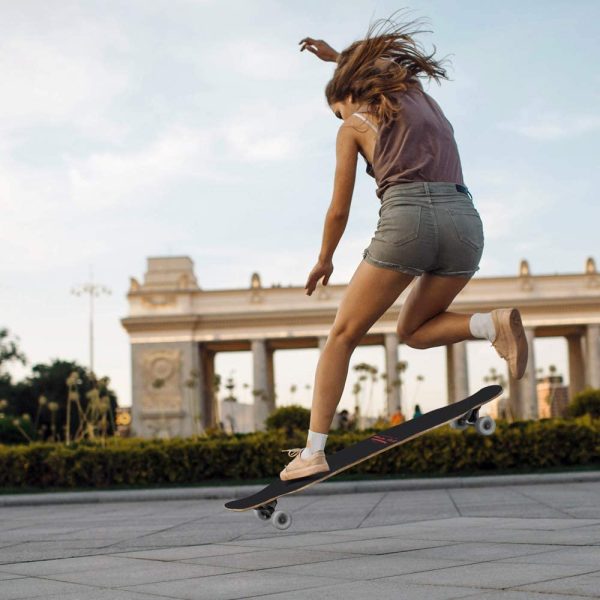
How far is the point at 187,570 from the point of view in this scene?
13.8 ft

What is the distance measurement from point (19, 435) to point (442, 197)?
28950 mm

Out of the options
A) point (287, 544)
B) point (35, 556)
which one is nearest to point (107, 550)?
point (35, 556)

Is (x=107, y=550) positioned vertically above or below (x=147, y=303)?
below

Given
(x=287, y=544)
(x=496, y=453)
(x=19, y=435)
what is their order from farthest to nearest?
(x=19, y=435) < (x=496, y=453) < (x=287, y=544)

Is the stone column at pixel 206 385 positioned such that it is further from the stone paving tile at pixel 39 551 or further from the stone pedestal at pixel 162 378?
the stone paving tile at pixel 39 551

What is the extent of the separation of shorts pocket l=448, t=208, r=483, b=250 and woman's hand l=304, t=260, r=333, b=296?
0.65 m

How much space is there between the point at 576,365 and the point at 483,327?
189 feet

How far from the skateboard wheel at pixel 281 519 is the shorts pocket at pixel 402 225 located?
1650 millimetres

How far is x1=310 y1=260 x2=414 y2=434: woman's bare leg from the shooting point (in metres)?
4.21

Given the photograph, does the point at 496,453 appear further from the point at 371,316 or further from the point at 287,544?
the point at 371,316

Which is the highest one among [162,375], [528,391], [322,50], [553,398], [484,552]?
Result: [162,375]

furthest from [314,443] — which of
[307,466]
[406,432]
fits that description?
[406,432]

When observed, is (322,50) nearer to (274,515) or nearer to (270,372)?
(274,515)

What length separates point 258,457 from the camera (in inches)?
611
